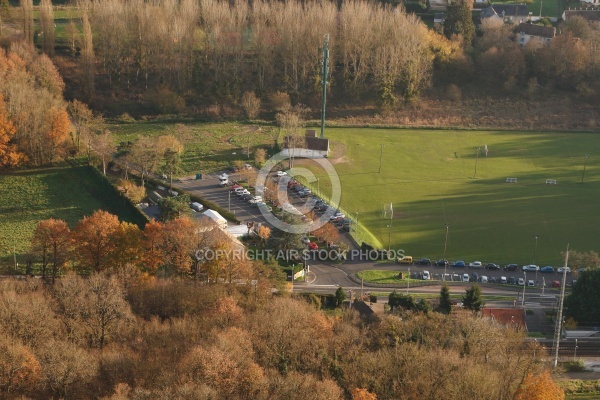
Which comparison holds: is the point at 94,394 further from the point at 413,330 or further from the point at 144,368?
the point at 413,330

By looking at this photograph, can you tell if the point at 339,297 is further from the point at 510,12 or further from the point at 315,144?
the point at 510,12

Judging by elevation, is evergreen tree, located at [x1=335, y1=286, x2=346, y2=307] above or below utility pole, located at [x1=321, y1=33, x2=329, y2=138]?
below

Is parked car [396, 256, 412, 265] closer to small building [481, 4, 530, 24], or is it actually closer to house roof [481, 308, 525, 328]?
house roof [481, 308, 525, 328]

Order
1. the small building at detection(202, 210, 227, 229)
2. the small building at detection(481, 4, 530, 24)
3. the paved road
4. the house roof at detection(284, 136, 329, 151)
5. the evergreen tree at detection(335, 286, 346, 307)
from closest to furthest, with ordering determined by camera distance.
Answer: the evergreen tree at detection(335, 286, 346, 307) < the paved road < the small building at detection(202, 210, 227, 229) < the house roof at detection(284, 136, 329, 151) < the small building at detection(481, 4, 530, 24)

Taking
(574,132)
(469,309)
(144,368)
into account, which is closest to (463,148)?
(574,132)

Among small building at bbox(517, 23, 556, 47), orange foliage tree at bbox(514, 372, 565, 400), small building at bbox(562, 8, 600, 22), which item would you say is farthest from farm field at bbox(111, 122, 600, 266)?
small building at bbox(562, 8, 600, 22)

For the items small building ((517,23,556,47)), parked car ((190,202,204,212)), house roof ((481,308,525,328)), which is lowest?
house roof ((481,308,525,328))

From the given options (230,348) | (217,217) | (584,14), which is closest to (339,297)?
(217,217)
